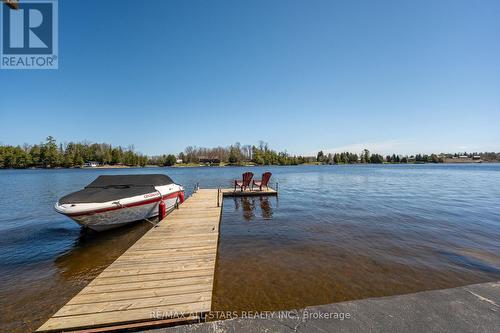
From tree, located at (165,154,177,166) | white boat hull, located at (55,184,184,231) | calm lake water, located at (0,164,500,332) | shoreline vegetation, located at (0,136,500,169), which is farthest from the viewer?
tree, located at (165,154,177,166)

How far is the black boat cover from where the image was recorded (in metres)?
9.25

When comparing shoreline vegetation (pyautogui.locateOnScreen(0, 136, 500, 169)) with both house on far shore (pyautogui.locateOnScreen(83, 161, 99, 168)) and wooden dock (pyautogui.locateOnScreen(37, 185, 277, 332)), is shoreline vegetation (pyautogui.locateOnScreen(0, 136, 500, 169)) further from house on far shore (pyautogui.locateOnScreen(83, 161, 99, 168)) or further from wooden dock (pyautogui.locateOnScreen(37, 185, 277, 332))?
wooden dock (pyautogui.locateOnScreen(37, 185, 277, 332))

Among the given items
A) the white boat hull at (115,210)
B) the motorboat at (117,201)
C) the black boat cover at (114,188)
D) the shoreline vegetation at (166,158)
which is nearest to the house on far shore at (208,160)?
the shoreline vegetation at (166,158)

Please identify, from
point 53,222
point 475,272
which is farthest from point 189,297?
point 53,222

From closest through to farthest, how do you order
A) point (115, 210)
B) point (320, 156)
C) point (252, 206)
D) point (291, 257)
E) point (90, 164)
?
1. point (291, 257)
2. point (115, 210)
3. point (252, 206)
4. point (90, 164)
5. point (320, 156)

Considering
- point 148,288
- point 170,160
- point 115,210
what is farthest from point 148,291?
point 170,160

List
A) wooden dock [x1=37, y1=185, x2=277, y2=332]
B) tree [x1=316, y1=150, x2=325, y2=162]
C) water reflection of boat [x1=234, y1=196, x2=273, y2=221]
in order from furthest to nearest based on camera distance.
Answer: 1. tree [x1=316, y1=150, x2=325, y2=162]
2. water reflection of boat [x1=234, y1=196, x2=273, y2=221]
3. wooden dock [x1=37, y1=185, x2=277, y2=332]

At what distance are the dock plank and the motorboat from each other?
3.39m

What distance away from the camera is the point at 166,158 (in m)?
119

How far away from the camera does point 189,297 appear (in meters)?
3.95

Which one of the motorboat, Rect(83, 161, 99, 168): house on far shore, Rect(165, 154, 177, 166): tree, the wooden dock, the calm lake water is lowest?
the calm lake water

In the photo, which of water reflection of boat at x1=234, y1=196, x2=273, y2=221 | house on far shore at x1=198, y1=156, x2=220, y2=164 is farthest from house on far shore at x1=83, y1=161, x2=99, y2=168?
water reflection of boat at x1=234, y1=196, x2=273, y2=221

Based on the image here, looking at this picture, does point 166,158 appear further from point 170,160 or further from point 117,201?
point 117,201

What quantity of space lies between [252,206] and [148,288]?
37.2 ft
